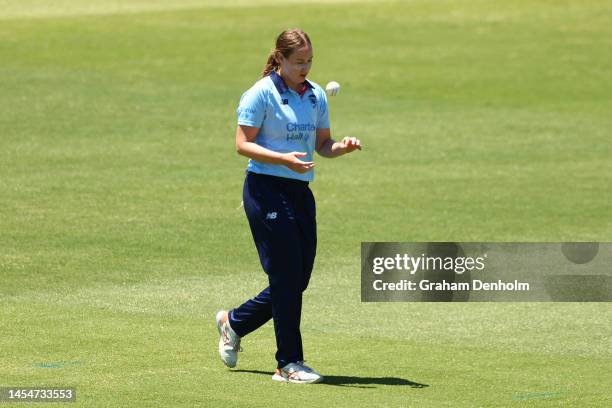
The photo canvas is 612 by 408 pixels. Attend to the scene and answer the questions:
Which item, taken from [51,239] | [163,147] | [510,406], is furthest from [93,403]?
[163,147]

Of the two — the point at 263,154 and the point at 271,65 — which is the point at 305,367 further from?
the point at 271,65

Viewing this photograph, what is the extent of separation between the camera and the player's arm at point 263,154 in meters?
8.18

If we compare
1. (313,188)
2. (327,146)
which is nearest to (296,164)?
(327,146)

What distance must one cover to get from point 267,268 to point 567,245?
20.7ft

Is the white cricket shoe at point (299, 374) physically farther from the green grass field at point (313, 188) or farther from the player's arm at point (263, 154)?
the player's arm at point (263, 154)

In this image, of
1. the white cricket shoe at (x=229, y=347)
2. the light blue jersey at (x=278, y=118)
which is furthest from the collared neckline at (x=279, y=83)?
the white cricket shoe at (x=229, y=347)

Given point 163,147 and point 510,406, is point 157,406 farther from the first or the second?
point 163,147

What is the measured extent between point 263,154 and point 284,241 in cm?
60

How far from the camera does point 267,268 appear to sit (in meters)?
8.53

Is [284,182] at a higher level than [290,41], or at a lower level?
lower

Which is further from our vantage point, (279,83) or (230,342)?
(230,342)

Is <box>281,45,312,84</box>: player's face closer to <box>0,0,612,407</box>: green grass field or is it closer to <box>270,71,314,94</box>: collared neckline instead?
<box>270,71,314,94</box>: collared neckline

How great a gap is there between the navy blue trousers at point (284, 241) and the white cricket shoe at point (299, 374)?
51 millimetres

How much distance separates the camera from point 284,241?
332 inches
